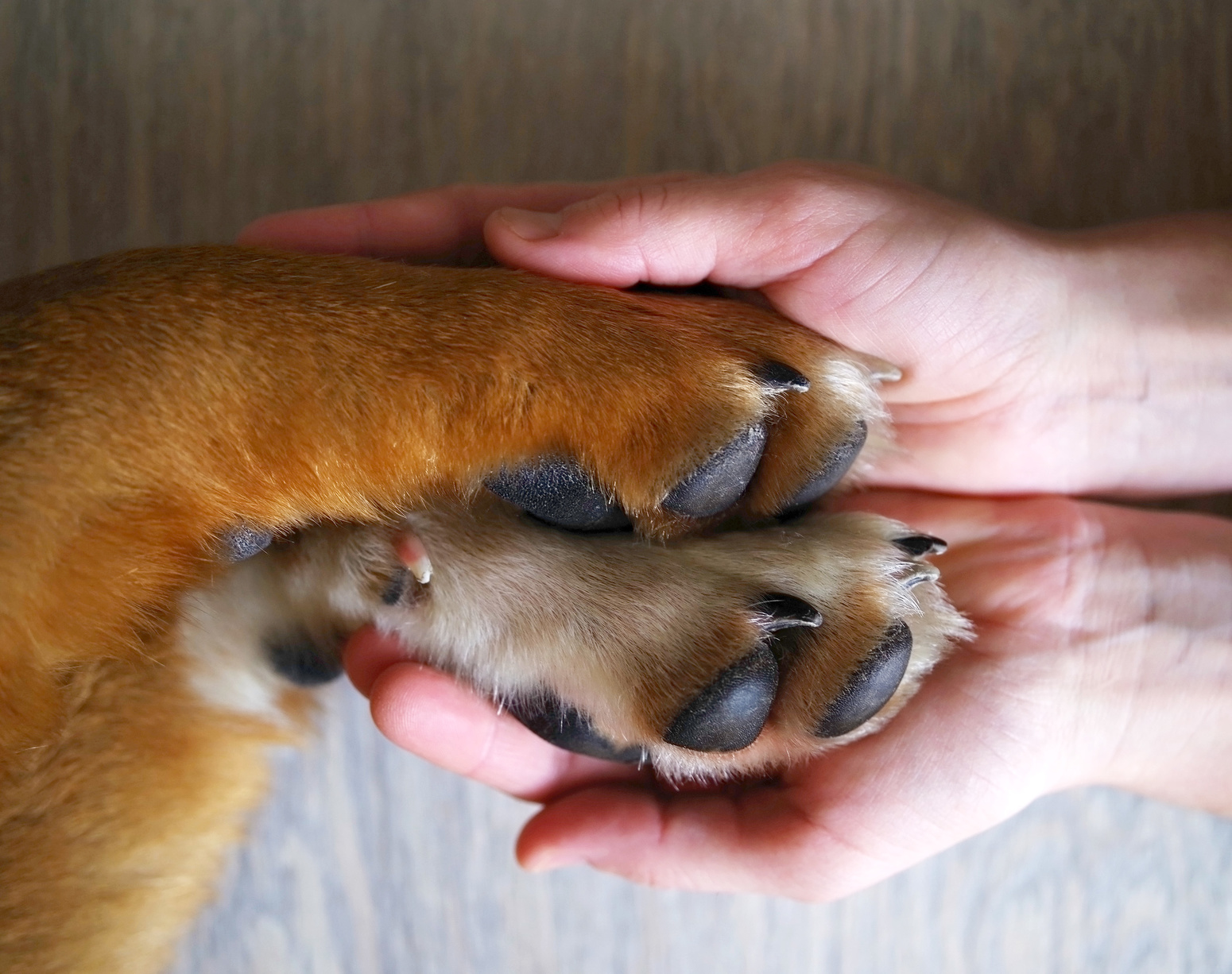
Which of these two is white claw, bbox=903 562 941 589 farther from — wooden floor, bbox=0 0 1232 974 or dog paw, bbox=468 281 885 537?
wooden floor, bbox=0 0 1232 974

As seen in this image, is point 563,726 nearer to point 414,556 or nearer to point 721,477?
point 414,556

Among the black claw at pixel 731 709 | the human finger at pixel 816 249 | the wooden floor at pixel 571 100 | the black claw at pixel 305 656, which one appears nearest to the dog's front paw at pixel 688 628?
the black claw at pixel 731 709

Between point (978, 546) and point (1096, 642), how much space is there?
19cm

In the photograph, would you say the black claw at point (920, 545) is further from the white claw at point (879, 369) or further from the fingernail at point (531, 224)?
the fingernail at point (531, 224)

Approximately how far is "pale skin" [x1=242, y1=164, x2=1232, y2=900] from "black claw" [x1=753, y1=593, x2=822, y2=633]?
30 cm

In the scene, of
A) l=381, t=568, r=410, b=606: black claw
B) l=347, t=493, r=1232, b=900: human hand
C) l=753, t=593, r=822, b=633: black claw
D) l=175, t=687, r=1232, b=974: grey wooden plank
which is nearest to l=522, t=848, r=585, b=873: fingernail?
l=347, t=493, r=1232, b=900: human hand

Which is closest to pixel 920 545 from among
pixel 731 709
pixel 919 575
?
pixel 919 575

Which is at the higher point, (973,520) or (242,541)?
(242,541)

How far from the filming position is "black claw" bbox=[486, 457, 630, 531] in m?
0.79

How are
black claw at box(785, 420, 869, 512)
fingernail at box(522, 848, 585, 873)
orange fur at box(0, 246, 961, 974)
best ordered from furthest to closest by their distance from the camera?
fingernail at box(522, 848, 585, 873) < black claw at box(785, 420, 869, 512) < orange fur at box(0, 246, 961, 974)

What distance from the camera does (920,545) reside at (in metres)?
0.92

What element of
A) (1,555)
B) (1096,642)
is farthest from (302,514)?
(1096,642)

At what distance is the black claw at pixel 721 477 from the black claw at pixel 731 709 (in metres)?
0.14

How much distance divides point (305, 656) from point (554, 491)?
0.46m
